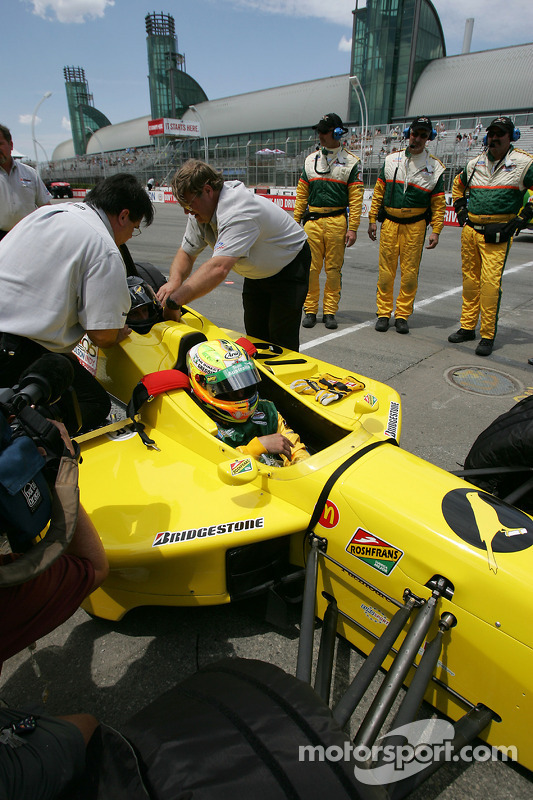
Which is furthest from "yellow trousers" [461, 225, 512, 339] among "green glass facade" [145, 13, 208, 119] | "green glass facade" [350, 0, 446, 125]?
"green glass facade" [145, 13, 208, 119]

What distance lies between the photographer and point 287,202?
70.7 ft

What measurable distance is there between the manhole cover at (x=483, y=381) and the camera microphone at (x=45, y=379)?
12.5 feet

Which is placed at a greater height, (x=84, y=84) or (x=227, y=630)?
(x=84, y=84)

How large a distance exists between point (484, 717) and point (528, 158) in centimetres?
501

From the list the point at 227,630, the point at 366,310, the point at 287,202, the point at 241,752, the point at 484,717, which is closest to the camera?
the point at 241,752

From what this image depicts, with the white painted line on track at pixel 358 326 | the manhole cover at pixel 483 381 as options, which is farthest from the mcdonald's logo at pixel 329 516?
the white painted line on track at pixel 358 326

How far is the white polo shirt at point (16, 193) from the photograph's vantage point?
13.0 ft

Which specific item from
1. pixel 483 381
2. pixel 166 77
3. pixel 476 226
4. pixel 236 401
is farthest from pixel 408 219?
pixel 166 77

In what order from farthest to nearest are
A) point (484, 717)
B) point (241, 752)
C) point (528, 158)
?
point (528, 158) < point (484, 717) < point (241, 752)

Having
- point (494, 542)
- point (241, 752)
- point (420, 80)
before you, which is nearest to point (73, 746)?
point (241, 752)

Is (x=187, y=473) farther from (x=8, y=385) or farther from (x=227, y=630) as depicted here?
(x=8, y=385)

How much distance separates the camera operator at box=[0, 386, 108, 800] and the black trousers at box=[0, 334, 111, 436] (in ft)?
2.29

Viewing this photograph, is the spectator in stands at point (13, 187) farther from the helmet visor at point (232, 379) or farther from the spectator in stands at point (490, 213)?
the spectator in stands at point (490, 213)

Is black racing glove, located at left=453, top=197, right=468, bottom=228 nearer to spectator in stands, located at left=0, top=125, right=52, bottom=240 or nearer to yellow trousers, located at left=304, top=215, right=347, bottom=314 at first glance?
yellow trousers, located at left=304, top=215, right=347, bottom=314
